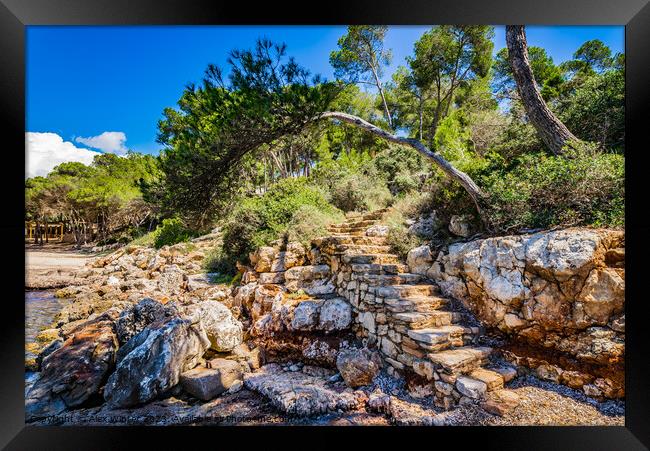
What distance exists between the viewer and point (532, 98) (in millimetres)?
3535

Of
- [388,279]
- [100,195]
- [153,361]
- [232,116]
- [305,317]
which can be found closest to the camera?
[153,361]

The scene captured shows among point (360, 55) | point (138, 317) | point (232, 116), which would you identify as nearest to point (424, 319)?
point (232, 116)

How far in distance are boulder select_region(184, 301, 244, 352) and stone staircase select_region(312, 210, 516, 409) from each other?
1.59 m

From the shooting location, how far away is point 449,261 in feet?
10.6

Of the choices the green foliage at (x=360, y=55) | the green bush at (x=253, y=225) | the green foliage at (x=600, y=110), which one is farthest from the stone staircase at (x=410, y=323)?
the green foliage at (x=600, y=110)

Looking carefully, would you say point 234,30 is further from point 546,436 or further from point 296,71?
point 546,436

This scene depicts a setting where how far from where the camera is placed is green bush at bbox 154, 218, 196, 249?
4734 mm

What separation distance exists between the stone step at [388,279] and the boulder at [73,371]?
334 cm

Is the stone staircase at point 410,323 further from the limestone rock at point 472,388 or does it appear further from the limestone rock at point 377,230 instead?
the limestone rock at point 377,230

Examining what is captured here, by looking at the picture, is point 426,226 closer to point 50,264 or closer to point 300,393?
point 300,393

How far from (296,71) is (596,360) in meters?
4.31

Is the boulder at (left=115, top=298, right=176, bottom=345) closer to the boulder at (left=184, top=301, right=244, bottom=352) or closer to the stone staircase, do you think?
the boulder at (left=184, top=301, right=244, bottom=352)

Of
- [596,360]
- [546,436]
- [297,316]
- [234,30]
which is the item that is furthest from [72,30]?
[546,436]

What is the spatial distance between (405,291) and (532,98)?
325 centimetres
